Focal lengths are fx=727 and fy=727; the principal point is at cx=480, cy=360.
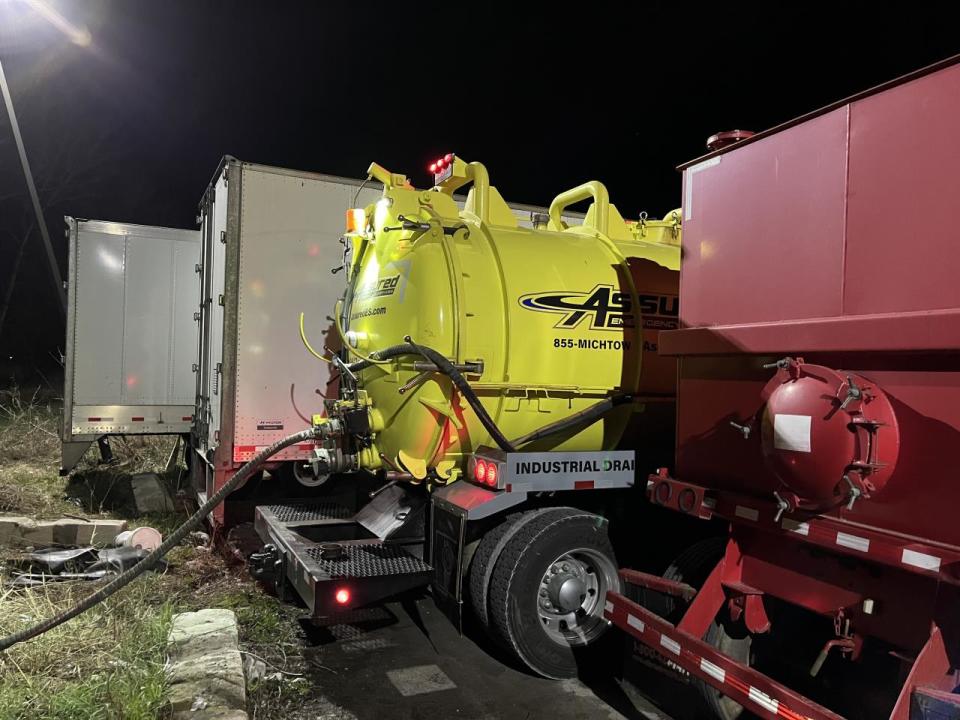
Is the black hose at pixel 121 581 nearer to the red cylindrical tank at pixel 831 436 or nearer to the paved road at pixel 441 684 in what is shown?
the paved road at pixel 441 684

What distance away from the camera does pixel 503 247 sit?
4.99 m

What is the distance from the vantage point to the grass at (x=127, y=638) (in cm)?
333

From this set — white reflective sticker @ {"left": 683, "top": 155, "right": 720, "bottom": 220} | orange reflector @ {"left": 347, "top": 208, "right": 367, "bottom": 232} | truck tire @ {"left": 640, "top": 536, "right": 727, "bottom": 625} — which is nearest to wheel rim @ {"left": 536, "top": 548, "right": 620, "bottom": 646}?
truck tire @ {"left": 640, "top": 536, "right": 727, "bottom": 625}

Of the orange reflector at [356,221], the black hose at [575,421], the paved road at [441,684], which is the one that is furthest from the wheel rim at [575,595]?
the orange reflector at [356,221]

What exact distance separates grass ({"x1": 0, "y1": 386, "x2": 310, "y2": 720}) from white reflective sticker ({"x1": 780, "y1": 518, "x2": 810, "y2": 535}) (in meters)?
2.80

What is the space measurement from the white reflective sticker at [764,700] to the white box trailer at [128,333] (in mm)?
7572

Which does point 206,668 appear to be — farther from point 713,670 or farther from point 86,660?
point 713,670

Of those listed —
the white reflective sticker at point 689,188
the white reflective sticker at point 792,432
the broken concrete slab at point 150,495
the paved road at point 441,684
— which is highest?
the white reflective sticker at point 689,188

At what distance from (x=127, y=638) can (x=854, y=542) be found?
148 inches

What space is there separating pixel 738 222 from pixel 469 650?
3.36 m

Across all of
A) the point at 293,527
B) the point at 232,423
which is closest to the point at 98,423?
the point at 232,423

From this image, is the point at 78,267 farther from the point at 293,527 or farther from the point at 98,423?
the point at 293,527

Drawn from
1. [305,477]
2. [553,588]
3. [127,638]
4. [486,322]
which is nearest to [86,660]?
[127,638]

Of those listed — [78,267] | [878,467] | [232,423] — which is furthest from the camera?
[78,267]
